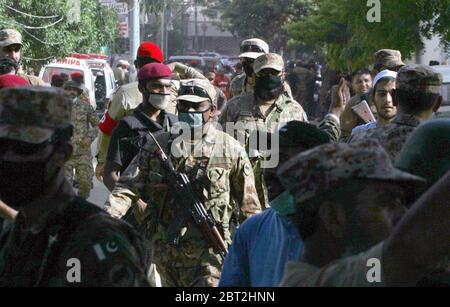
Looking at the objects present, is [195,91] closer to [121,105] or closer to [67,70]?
[121,105]

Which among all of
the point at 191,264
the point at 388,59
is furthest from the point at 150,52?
the point at 191,264

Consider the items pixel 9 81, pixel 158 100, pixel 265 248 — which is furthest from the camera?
pixel 158 100

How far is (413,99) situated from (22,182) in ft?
8.58

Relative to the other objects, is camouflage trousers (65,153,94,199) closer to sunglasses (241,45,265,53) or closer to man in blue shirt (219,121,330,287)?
sunglasses (241,45,265,53)

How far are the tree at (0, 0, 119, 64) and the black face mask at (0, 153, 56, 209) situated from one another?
18.3 m

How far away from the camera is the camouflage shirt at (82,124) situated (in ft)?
46.4

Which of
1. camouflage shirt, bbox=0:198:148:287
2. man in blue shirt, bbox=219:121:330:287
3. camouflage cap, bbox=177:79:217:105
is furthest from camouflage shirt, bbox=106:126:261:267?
camouflage shirt, bbox=0:198:148:287

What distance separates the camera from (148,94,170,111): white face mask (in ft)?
25.7

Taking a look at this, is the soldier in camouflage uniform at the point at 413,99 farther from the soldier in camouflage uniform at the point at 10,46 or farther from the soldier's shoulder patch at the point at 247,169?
the soldier in camouflage uniform at the point at 10,46

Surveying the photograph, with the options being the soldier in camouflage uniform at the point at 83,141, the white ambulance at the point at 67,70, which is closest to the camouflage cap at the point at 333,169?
the soldier in camouflage uniform at the point at 83,141

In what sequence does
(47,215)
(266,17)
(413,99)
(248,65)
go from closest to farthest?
(47,215) → (413,99) → (248,65) → (266,17)

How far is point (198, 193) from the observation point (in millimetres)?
6555
